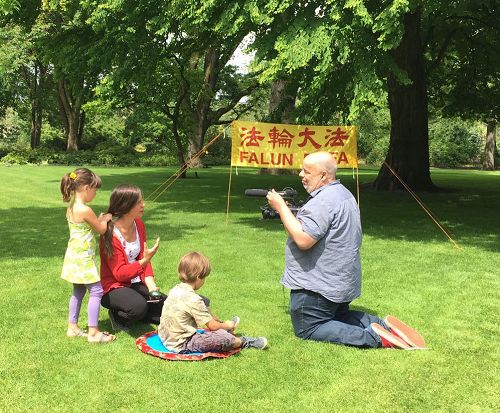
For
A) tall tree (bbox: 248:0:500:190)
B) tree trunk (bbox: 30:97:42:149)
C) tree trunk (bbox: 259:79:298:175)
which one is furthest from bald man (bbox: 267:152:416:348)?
tree trunk (bbox: 30:97:42:149)

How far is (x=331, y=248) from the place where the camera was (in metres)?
4.61

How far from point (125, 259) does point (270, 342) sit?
1521mm

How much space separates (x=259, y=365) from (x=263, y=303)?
1738mm

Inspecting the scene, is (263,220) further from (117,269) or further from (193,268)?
(193,268)

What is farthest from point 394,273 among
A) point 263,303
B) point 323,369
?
point 323,369

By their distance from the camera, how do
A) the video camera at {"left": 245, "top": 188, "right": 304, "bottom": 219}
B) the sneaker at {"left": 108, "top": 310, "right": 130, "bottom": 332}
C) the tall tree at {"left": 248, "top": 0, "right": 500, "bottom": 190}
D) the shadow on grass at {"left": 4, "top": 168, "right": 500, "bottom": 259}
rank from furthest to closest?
the shadow on grass at {"left": 4, "top": 168, "right": 500, "bottom": 259}
the tall tree at {"left": 248, "top": 0, "right": 500, "bottom": 190}
the video camera at {"left": 245, "top": 188, "right": 304, "bottom": 219}
the sneaker at {"left": 108, "top": 310, "right": 130, "bottom": 332}

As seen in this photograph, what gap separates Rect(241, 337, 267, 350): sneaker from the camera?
4.67m

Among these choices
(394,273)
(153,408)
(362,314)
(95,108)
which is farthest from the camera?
(95,108)

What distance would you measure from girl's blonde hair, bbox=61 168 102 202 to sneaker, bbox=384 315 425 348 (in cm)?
290

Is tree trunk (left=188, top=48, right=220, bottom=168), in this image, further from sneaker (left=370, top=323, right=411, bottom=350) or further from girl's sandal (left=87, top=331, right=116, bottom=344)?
sneaker (left=370, top=323, right=411, bottom=350)

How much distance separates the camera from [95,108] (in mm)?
22688

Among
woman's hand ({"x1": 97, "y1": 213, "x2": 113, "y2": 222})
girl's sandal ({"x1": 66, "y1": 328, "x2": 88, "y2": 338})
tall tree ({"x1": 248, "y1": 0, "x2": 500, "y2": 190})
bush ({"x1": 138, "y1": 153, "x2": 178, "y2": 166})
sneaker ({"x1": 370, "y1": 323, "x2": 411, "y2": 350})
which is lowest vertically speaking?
girl's sandal ({"x1": 66, "y1": 328, "x2": 88, "y2": 338})

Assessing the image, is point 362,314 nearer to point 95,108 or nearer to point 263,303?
point 263,303

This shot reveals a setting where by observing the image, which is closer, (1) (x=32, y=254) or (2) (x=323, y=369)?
(2) (x=323, y=369)
